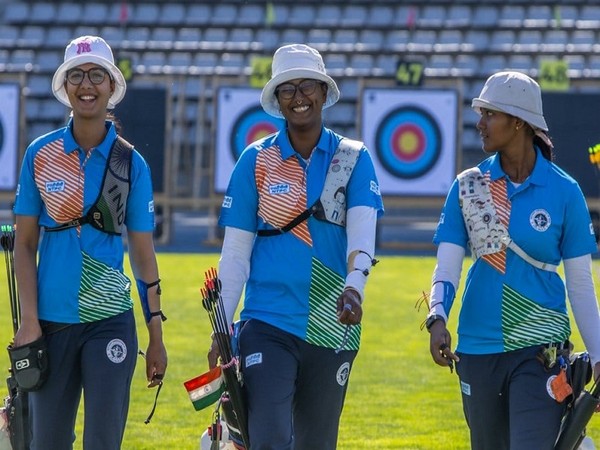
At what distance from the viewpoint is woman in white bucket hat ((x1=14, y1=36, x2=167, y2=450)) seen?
4750 millimetres

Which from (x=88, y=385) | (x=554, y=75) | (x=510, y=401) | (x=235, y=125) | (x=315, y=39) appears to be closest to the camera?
(x=510, y=401)

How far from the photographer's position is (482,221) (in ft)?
15.6

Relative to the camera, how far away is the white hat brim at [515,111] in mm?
4777

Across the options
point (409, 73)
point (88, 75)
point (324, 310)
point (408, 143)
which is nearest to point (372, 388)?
point (324, 310)

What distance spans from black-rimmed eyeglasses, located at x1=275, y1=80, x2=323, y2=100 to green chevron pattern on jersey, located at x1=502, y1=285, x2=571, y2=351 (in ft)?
2.92

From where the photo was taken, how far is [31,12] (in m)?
25.4

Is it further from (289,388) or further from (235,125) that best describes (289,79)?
(235,125)

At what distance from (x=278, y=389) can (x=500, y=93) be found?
1.18m

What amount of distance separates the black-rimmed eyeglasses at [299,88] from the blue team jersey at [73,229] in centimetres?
54

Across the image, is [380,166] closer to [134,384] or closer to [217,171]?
[217,171]

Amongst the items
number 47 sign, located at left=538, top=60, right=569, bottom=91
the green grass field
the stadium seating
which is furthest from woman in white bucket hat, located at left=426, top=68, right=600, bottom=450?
the stadium seating

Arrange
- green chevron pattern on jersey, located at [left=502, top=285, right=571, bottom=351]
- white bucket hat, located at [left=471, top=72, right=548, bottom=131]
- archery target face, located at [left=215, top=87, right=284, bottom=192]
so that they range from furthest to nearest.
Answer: archery target face, located at [left=215, top=87, right=284, bottom=192] → white bucket hat, located at [left=471, top=72, right=548, bottom=131] → green chevron pattern on jersey, located at [left=502, top=285, right=571, bottom=351]

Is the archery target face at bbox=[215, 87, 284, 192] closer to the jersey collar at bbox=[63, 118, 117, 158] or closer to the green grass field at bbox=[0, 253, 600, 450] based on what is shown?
the green grass field at bbox=[0, 253, 600, 450]

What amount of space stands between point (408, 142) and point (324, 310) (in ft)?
50.5
